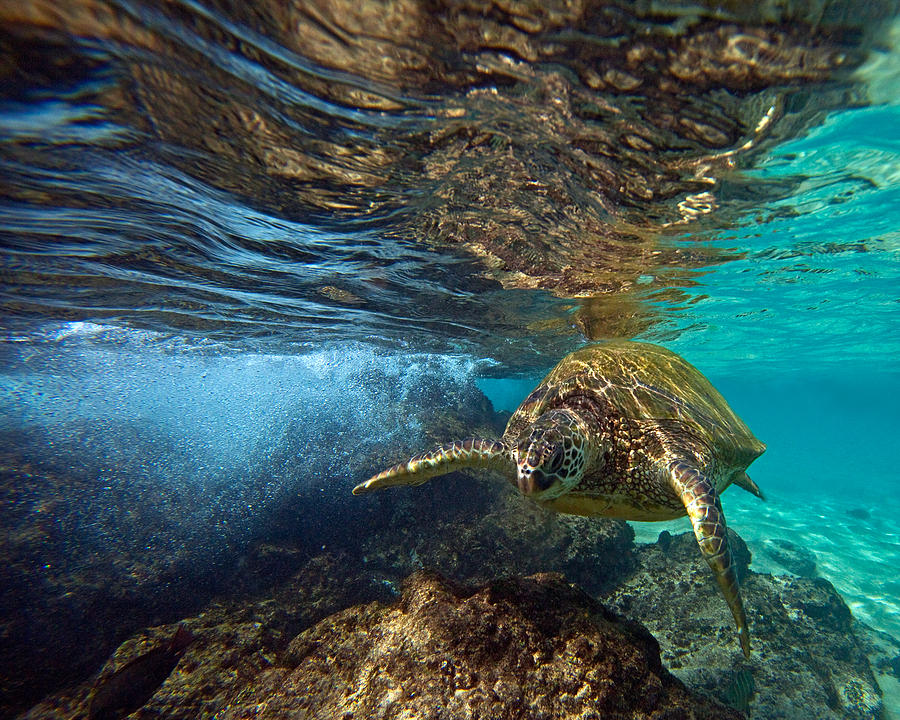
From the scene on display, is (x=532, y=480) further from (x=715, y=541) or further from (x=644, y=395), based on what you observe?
(x=644, y=395)

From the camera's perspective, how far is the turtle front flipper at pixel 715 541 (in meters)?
3.17

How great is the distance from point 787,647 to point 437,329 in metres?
12.2

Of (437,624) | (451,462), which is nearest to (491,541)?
(451,462)

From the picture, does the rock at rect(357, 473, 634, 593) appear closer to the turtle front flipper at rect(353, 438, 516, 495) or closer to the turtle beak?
the turtle front flipper at rect(353, 438, 516, 495)

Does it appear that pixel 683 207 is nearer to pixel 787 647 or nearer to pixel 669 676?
pixel 669 676

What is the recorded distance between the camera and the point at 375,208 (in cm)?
645

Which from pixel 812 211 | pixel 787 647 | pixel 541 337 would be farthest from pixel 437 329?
pixel 787 647

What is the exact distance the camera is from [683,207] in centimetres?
677

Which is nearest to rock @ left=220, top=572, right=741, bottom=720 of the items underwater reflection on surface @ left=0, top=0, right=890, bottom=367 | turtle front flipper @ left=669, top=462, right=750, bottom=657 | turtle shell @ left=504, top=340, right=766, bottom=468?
turtle front flipper @ left=669, top=462, right=750, bottom=657

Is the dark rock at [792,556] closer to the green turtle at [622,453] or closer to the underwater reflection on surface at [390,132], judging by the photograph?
the green turtle at [622,453]

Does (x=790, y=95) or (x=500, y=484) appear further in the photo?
(x=500, y=484)

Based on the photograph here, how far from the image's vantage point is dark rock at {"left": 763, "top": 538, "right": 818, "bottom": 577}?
12559mm

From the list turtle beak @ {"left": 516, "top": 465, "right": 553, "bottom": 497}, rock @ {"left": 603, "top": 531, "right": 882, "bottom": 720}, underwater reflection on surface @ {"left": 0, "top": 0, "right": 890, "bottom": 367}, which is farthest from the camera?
rock @ {"left": 603, "top": 531, "right": 882, "bottom": 720}

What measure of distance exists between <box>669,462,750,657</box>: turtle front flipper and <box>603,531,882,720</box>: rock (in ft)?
9.44
